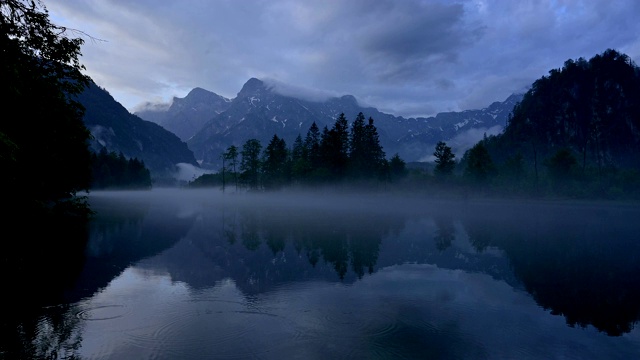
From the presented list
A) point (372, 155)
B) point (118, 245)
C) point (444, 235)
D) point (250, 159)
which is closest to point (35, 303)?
point (118, 245)

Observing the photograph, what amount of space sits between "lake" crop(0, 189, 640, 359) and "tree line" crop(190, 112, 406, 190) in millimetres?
80027

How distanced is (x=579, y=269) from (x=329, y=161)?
A: 292 ft

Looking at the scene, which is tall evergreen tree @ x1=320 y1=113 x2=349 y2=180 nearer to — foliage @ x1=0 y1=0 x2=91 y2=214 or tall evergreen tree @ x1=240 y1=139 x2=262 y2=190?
tall evergreen tree @ x1=240 y1=139 x2=262 y2=190

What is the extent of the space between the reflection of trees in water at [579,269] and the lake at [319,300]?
0.44 ft

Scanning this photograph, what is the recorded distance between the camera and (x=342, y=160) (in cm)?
11044

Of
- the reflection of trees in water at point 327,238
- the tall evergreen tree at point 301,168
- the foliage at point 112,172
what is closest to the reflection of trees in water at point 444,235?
the reflection of trees in water at point 327,238

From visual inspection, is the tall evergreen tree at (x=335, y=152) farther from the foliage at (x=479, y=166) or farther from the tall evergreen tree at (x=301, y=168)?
the foliage at (x=479, y=166)

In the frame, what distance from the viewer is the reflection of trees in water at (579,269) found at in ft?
51.8

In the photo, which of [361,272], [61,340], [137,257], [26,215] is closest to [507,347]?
[361,272]

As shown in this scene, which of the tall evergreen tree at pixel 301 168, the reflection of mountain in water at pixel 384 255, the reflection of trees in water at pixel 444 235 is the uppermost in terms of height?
the tall evergreen tree at pixel 301 168

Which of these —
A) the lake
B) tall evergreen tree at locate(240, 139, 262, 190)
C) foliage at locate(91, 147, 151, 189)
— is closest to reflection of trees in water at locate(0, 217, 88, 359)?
the lake

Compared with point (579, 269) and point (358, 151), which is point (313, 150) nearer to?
point (358, 151)

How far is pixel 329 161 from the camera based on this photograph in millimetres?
110812

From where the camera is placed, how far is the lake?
38.3 feet
